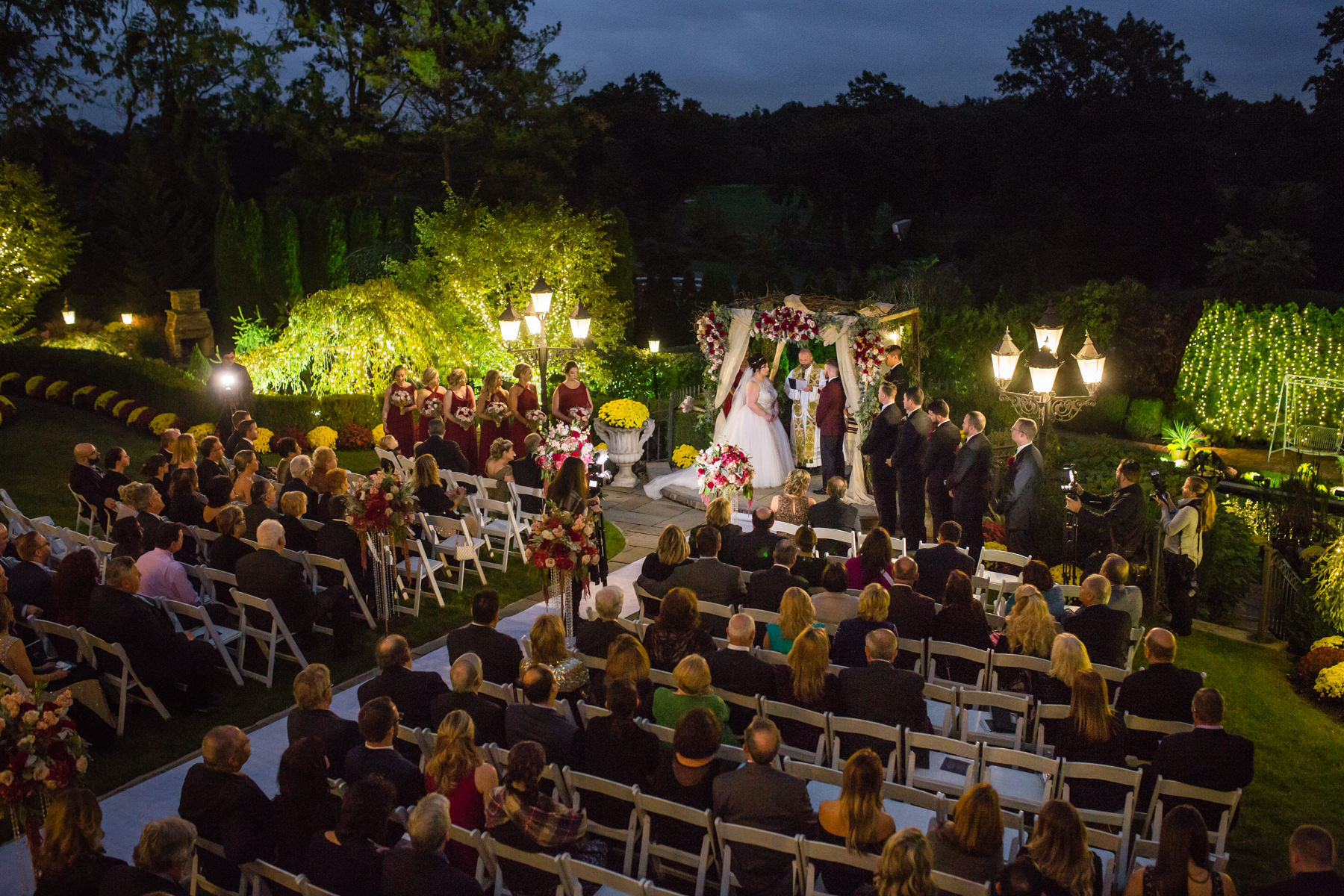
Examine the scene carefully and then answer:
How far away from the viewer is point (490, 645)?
6.35 meters

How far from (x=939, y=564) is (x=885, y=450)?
335 centimetres

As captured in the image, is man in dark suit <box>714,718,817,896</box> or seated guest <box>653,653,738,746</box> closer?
man in dark suit <box>714,718,817,896</box>

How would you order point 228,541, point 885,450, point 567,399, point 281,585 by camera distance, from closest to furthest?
point 281,585
point 228,541
point 885,450
point 567,399

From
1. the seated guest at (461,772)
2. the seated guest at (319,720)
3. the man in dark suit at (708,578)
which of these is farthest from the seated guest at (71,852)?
the man in dark suit at (708,578)

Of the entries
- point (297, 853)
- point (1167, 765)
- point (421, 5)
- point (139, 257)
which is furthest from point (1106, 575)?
point (139, 257)

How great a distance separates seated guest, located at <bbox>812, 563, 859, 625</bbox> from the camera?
705 cm

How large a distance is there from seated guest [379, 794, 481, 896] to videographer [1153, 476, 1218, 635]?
7.13 metres

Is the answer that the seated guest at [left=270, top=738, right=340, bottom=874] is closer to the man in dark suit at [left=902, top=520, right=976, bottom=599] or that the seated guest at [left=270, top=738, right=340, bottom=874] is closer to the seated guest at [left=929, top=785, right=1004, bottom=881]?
the seated guest at [left=929, top=785, right=1004, bottom=881]

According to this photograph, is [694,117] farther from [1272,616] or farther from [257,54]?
[1272,616]

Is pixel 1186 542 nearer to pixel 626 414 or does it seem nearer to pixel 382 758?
pixel 382 758

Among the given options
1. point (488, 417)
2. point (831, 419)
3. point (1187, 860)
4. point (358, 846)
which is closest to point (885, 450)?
point (831, 419)

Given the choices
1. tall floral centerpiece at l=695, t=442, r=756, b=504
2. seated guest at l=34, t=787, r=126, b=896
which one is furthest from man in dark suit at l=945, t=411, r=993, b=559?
seated guest at l=34, t=787, r=126, b=896

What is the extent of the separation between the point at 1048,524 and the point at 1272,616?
2145 millimetres

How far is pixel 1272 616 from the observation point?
9438 mm
